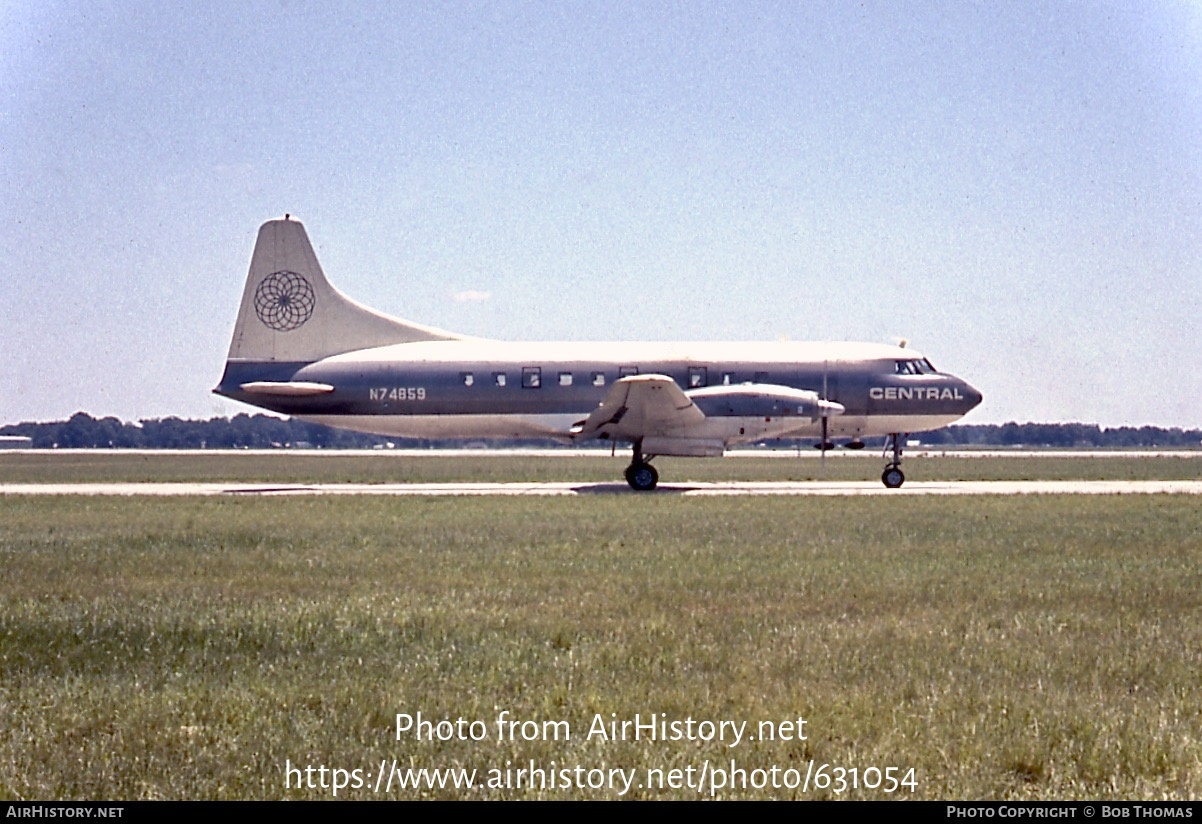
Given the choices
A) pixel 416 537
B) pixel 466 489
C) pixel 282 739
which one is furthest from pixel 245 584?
pixel 466 489

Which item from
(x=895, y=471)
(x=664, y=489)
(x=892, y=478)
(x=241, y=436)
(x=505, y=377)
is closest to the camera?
(x=664, y=489)

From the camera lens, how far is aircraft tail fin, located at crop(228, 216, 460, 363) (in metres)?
34.6

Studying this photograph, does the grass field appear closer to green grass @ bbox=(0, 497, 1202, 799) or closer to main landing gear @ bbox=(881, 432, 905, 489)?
green grass @ bbox=(0, 497, 1202, 799)

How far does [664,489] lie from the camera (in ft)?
108

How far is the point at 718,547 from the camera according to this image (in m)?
17.5

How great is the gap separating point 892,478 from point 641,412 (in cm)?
912

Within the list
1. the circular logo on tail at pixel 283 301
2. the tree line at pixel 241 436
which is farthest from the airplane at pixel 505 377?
the tree line at pixel 241 436

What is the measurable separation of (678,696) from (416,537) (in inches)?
456

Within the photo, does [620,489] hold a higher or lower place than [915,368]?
lower

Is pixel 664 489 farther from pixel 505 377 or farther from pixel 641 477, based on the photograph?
pixel 505 377

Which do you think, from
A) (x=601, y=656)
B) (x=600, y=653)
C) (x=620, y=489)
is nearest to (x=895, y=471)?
(x=620, y=489)

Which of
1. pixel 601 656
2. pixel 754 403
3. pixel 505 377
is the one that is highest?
pixel 505 377

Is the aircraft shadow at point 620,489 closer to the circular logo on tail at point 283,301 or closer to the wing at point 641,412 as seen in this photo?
the wing at point 641,412

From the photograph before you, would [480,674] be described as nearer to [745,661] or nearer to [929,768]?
[745,661]
